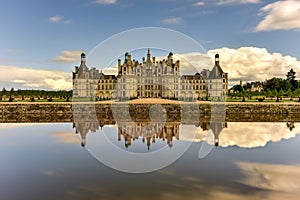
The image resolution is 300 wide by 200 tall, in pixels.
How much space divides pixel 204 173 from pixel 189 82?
57138 mm

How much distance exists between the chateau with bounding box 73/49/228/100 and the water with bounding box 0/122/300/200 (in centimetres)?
4239

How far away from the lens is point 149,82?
60.6 metres

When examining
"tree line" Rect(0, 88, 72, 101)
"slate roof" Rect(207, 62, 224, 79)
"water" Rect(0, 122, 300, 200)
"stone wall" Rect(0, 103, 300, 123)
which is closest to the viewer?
"water" Rect(0, 122, 300, 200)

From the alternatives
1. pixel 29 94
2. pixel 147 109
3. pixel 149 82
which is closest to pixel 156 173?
pixel 147 109

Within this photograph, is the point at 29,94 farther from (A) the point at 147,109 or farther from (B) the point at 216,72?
(B) the point at 216,72

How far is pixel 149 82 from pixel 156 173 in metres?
50.5

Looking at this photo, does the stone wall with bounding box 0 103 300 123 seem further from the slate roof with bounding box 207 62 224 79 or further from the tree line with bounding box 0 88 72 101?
the slate roof with bounding box 207 62 224 79

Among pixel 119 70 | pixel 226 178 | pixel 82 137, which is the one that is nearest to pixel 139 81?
pixel 119 70

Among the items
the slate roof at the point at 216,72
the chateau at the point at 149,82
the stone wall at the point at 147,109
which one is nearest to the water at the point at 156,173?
the stone wall at the point at 147,109

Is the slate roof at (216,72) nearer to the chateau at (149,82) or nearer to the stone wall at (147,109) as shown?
the chateau at (149,82)

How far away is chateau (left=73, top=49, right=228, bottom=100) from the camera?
60781 millimetres

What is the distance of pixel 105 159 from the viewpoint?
1244 centimetres

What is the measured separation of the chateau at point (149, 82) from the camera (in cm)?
6078

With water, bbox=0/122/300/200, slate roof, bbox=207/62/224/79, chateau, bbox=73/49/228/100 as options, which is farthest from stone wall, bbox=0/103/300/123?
slate roof, bbox=207/62/224/79
